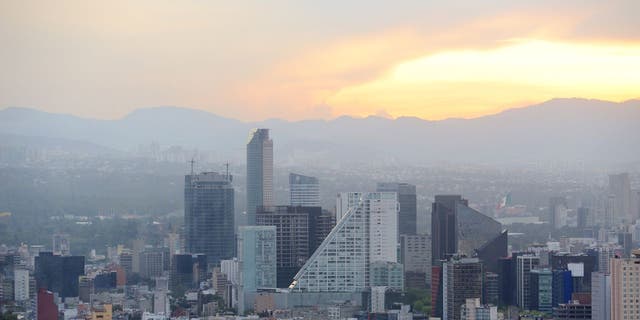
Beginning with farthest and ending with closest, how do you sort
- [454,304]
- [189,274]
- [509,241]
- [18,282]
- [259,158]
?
1. [259,158]
2. [189,274]
3. [509,241]
4. [18,282]
5. [454,304]

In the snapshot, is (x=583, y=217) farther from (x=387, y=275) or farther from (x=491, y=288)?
(x=491, y=288)

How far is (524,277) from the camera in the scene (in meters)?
16.7

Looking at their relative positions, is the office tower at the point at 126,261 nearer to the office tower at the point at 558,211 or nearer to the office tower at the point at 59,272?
the office tower at the point at 59,272

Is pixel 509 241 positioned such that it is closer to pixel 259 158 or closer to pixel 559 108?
pixel 559 108

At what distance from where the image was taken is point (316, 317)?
15695mm

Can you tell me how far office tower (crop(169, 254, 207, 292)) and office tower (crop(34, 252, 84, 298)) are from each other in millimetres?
1225

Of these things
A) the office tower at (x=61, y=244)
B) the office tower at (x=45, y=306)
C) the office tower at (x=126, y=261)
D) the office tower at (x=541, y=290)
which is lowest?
the office tower at (x=45, y=306)

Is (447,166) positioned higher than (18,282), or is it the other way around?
(447,166)

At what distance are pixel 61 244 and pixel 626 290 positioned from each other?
10215 millimetres

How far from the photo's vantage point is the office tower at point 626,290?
39.3 ft

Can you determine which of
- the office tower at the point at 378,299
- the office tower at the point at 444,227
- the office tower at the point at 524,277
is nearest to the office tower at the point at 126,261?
the office tower at the point at 378,299

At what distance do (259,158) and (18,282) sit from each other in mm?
6225

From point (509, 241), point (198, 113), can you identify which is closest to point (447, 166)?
point (509, 241)

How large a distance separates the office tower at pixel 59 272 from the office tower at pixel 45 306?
12.2 inches
